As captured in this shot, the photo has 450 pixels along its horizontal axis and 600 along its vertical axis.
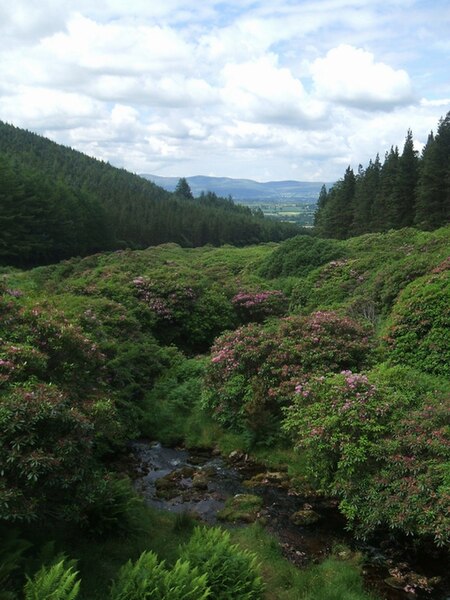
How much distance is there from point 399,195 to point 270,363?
4762 centimetres

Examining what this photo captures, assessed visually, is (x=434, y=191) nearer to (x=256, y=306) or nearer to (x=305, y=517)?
(x=256, y=306)

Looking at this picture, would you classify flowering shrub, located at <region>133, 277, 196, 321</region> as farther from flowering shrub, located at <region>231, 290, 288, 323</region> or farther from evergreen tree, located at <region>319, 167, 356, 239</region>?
evergreen tree, located at <region>319, 167, 356, 239</region>

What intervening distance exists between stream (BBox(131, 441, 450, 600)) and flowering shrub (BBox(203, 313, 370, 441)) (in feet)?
5.60

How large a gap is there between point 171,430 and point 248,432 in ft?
10.6

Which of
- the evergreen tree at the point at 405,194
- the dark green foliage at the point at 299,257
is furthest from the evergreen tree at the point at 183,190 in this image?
the dark green foliage at the point at 299,257

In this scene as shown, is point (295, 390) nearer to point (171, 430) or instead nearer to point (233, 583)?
A: point (171, 430)

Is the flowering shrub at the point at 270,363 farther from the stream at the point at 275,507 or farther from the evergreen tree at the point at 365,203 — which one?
the evergreen tree at the point at 365,203

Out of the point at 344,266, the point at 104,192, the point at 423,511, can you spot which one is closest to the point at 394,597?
the point at 423,511

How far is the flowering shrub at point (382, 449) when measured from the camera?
10.5m

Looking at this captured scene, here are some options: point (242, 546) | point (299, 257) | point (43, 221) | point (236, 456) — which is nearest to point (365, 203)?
point (299, 257)

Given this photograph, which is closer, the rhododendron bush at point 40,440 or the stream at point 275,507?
the rhododendron bush at point 40,440

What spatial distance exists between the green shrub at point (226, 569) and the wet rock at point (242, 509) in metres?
3.16

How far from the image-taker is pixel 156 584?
785 cm

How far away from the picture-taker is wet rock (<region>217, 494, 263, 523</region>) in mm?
12633
